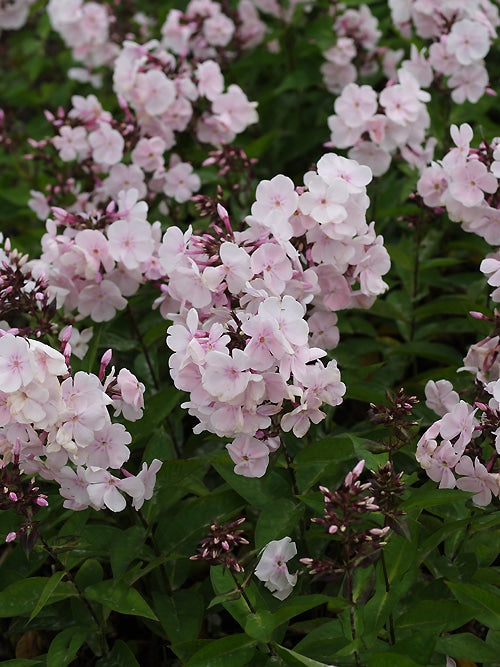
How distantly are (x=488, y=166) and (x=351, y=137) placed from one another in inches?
29.8

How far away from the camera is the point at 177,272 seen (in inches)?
108

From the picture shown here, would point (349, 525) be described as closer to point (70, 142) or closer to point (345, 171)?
point (345, 171)

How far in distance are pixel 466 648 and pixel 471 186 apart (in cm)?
157

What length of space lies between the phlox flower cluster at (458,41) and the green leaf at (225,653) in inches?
110

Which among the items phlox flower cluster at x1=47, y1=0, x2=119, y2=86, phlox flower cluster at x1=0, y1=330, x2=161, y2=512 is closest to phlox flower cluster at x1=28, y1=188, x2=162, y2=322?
phlox flower cluster at x1=0, y1=330, x2=161, y2=512

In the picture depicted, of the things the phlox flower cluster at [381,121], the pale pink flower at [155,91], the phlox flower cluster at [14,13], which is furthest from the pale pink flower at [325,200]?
the phlox flower cluster at [14,13]

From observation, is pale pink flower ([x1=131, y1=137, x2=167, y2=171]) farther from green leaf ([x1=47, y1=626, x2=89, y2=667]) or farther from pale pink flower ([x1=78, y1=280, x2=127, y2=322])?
green leaf ([x1=47, y1=626, x2=89, y2=667])

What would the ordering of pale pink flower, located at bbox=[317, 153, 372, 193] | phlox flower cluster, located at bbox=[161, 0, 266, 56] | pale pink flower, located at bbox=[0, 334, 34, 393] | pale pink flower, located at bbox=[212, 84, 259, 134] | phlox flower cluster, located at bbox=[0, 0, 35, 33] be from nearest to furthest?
pale pink flower, located at bbox=[0, 334, 34, 393]
pale pink flower, located at bbox=[317, 153, 372, 193]
pale pink flower, located at bbox=[212, 84, 259, 134]
phlox flower cluster, located at bbox=[161, 0, 266, 56]
phlox flower cluster, located at bbox=[0, 0, 35, 33]

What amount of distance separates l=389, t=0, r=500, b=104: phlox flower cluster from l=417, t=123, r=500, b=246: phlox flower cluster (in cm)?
103

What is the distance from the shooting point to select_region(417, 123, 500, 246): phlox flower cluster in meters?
3.17

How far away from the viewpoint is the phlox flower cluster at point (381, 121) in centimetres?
375

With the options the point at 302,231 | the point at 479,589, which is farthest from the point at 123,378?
the point at 479,589

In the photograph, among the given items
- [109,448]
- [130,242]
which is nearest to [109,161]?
[130,242]

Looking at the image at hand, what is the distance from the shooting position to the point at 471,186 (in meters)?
3.20
